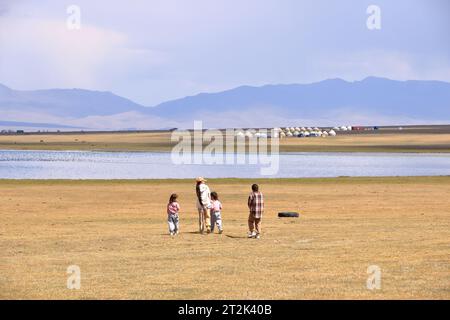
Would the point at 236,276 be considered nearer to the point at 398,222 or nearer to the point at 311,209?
the point at 398,222

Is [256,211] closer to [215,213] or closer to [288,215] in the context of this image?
[215,213]

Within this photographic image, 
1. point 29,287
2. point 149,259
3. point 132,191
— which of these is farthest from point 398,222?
point 132,191

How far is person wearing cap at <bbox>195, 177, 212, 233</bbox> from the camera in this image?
1187 inches

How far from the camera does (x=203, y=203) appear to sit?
30.5 meters

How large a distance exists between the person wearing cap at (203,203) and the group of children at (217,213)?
14 centimetres

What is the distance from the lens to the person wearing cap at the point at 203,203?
30156mm

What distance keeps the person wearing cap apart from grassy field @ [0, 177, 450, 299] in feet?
2.34

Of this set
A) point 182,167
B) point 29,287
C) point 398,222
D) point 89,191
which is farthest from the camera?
point 182,167

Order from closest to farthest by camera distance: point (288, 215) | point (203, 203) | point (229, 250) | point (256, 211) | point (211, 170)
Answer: point (229, 250) < point (256, 211) < point (203, 203) < point (288, 215) < point (211, 170)

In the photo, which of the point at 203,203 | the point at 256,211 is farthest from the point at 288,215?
the point at 256,211

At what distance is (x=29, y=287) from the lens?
1942 cm

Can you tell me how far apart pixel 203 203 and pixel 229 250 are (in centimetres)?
492

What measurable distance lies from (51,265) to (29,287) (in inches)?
139
